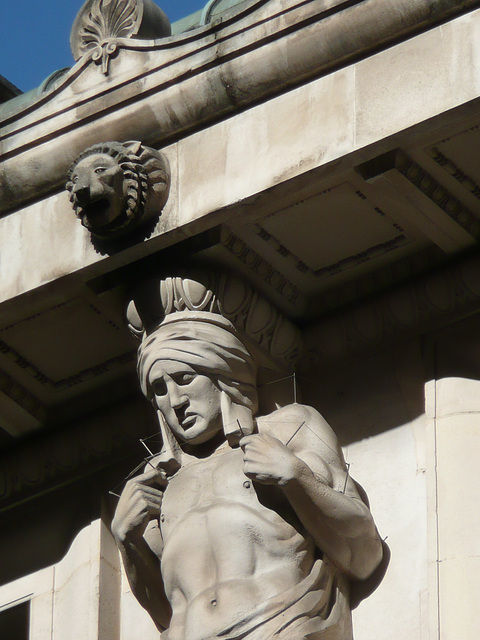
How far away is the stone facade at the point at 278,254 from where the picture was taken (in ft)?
22.2

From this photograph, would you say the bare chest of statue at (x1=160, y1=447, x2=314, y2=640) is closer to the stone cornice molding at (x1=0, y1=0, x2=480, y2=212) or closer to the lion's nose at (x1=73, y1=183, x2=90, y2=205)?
the lion's nose at (x1=73, y1=183, x2=90, y2=205)

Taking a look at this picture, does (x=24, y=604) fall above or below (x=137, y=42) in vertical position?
below

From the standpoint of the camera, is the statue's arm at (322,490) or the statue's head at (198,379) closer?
the statue's arm at (322,490)

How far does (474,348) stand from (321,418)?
0.63 metres

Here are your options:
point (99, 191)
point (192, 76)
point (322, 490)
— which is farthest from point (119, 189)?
point (322, 490)

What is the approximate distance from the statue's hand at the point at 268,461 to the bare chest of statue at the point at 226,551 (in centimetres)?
21

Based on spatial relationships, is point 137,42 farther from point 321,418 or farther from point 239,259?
point 321,418

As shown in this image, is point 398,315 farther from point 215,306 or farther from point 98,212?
point 98,212

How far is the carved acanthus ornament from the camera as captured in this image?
24.5 feet

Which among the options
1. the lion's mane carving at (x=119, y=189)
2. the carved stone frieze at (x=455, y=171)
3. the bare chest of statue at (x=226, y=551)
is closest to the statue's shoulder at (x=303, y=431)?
the bare chest of statue at (x=226, y=551)

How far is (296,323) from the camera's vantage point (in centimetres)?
753

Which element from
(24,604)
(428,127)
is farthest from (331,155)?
(24,604)

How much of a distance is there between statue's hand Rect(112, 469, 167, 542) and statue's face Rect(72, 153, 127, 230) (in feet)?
3.16

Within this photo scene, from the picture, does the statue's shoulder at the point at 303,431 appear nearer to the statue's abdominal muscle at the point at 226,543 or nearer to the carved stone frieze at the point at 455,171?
the statue's abdominal muscle at the point at 226,543
